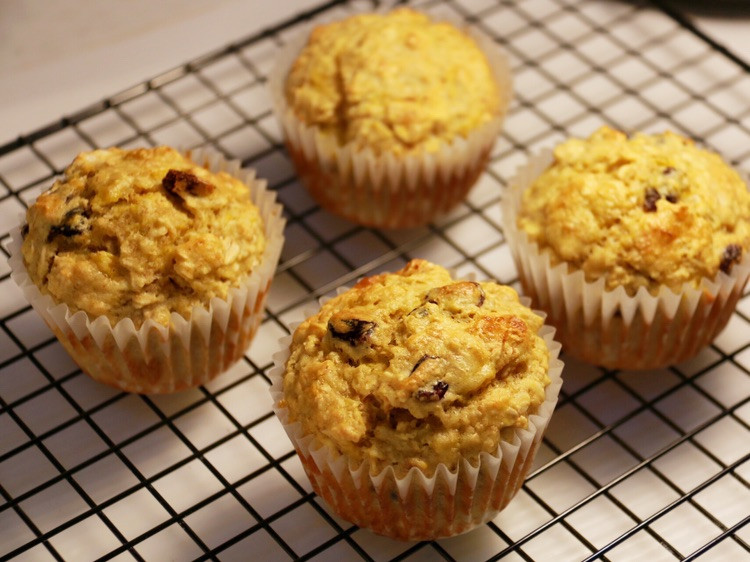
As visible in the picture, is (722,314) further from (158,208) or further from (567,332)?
(158,208)

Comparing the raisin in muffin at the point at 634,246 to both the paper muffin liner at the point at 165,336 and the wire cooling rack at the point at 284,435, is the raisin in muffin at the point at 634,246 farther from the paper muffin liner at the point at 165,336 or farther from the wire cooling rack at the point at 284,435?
the paper muffin liner at the point at 165,336

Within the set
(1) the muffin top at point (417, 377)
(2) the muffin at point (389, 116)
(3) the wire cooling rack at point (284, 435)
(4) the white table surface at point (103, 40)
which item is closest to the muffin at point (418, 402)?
(1) the muffin top at point (417, 377)

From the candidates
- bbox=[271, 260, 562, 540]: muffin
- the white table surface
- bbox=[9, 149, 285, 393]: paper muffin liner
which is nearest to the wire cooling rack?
bbox=[9, 149, 285, 393]: paper muffin liner

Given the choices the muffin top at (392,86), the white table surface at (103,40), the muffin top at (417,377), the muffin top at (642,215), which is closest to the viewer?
the muffin top at (417,377)

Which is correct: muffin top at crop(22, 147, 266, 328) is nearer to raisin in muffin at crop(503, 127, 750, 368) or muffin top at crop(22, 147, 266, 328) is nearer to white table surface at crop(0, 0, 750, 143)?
raisin in muffin at crop(503, 127, 750, 368)

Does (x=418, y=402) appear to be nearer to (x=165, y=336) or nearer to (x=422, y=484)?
(x=422, y=484)
